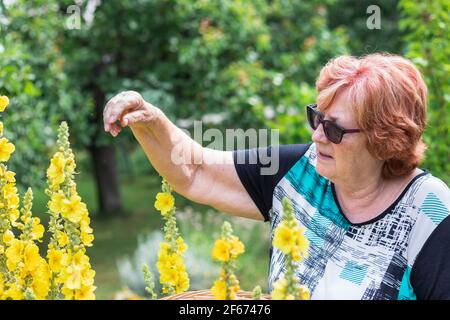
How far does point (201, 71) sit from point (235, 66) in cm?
35

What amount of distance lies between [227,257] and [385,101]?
2.92ft

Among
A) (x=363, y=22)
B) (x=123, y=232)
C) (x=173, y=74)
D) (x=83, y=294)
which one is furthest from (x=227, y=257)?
(x=363, y=22)

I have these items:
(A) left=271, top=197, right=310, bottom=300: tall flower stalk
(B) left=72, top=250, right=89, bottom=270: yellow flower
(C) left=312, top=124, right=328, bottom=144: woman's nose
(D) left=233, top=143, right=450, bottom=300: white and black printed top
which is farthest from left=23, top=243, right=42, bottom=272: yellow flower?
(C) left=312, top=124, right=328, bottom=144: woman's nose

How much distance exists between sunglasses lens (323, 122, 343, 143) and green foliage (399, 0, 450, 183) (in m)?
1.39

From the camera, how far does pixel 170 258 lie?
1.53 metres

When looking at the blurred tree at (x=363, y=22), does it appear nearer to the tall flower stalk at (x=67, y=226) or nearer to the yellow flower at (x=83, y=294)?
the tall flower stalk at (x=67, y=226)

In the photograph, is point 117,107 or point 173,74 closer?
point 117,107

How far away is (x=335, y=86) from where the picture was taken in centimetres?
184

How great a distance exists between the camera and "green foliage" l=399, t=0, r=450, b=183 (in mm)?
3090

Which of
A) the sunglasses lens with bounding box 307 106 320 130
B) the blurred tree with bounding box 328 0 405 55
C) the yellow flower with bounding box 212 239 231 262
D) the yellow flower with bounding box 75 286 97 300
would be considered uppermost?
the blurred tree with bounding box 328 0 405 55

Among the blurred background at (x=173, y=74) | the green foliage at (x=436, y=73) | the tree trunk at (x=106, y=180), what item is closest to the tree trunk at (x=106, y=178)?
the tree trunk at (x=106, y=180)

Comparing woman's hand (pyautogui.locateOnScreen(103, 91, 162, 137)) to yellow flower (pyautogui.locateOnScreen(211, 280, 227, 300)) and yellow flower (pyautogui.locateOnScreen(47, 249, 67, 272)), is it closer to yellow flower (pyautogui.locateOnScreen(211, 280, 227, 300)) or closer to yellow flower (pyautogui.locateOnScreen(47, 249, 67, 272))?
yellow flower (pyautogui.locateOnScreen(47, 249, 67, 272))

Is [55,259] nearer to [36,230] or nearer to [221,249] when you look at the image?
[36,230]
